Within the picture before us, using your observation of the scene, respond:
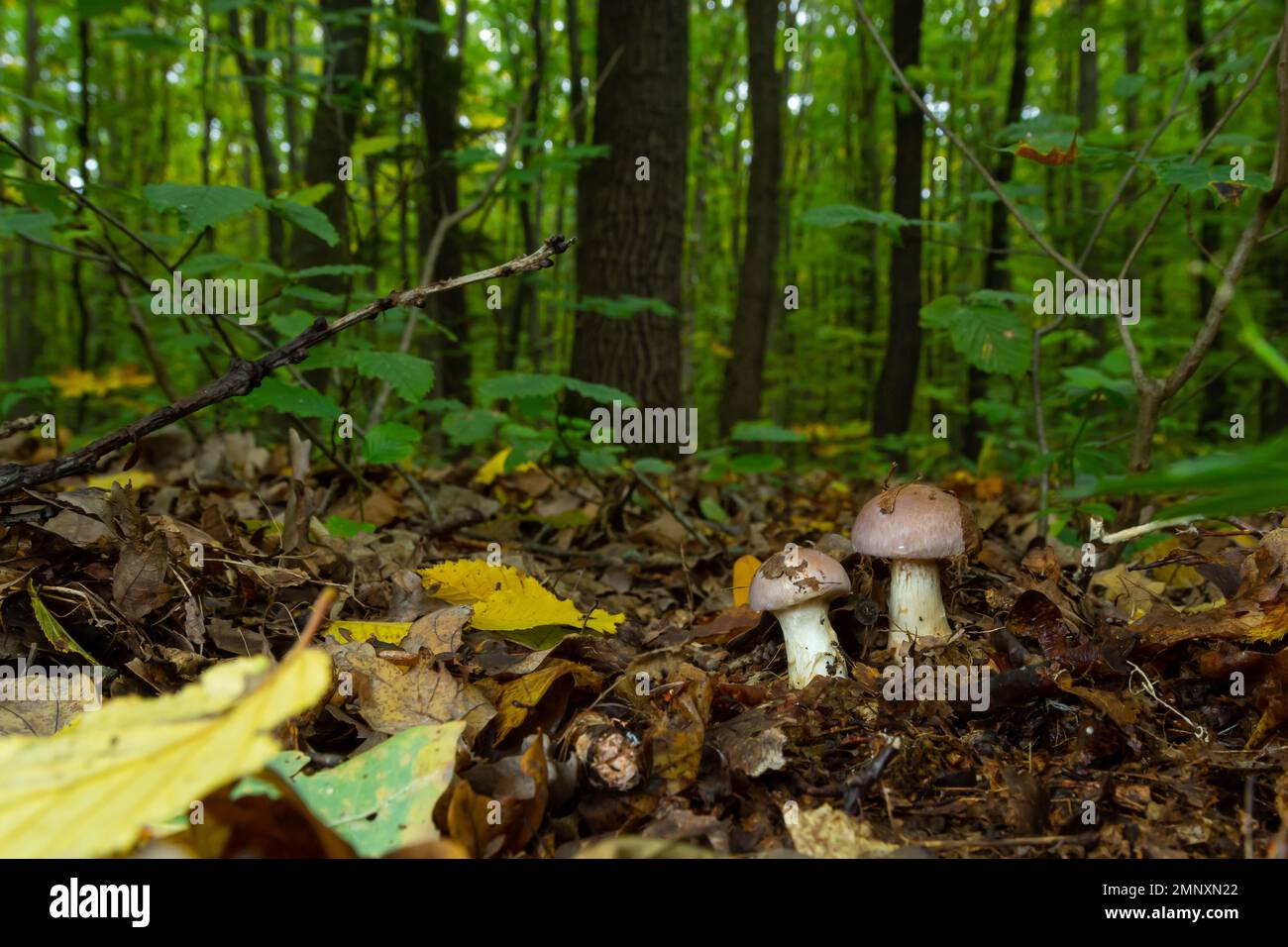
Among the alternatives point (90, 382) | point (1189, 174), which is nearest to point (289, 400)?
point (1189, 174)

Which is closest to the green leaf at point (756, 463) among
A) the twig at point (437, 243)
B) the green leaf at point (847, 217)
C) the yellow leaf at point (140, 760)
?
the green leaf at point (847, 217)

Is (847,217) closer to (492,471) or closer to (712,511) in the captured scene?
(712,511)

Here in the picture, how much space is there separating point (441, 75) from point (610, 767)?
5.02 metres

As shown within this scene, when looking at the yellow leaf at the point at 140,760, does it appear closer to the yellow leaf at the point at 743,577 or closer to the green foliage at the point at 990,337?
the yellow leaf at the point at 743,577

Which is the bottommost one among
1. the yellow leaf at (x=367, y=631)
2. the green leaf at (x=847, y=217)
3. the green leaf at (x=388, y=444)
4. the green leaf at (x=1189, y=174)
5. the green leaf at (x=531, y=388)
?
the yellow leaf at (x=367, y=631)

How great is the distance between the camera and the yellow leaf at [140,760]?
0.80 meters

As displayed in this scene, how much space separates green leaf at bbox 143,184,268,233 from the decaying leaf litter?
2.83 ft

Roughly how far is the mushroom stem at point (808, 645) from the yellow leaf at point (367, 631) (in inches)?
Answer: 35.9

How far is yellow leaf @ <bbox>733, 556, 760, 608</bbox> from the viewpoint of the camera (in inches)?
98.0

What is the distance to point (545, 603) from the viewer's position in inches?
82.5

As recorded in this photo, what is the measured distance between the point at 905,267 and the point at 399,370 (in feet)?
21.8

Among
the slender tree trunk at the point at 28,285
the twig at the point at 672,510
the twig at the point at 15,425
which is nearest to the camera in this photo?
the twig at the point at 15,425

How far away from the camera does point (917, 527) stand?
1972mm
